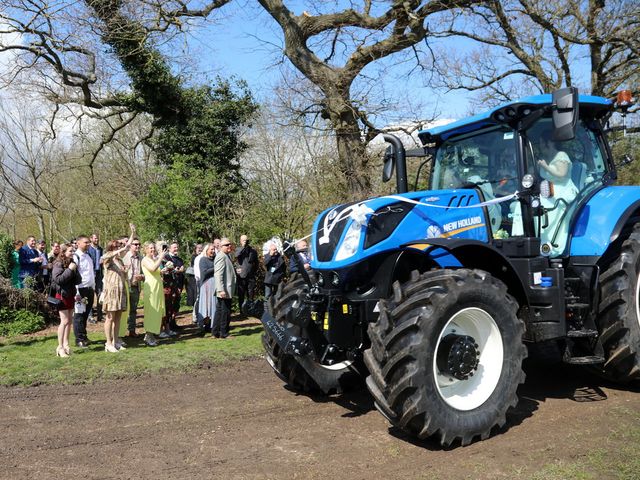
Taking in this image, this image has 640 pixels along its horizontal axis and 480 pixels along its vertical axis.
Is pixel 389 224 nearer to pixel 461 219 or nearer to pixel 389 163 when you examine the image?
pixel 461 219

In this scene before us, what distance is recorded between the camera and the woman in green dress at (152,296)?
9.70 metres

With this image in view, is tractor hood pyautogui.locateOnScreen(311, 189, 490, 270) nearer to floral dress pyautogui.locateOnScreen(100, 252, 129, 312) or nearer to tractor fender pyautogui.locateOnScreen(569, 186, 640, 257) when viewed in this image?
tractor fender pyautogui.locateOnScreen(569, 186, 640, 257)

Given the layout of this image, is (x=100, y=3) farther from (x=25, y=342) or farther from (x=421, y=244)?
(x=421, y=244)

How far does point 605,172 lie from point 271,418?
445 cm

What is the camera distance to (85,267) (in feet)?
31.1

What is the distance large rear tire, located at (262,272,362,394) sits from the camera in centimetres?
578

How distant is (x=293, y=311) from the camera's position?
518cm

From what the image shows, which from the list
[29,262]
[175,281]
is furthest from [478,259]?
[29,262]

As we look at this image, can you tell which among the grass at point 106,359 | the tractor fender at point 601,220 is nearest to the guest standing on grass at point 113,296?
the grass at point 106,359

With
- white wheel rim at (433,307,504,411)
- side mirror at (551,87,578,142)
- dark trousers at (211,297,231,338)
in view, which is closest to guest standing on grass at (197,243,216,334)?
dark trousers at (211,297,231,338)

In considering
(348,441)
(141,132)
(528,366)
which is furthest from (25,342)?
(141,132)

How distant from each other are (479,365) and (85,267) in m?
6.85

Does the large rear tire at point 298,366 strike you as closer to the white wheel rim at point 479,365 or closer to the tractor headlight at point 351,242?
the tractor headlight at point 351,242

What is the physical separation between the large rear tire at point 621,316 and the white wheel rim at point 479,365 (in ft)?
4.59
